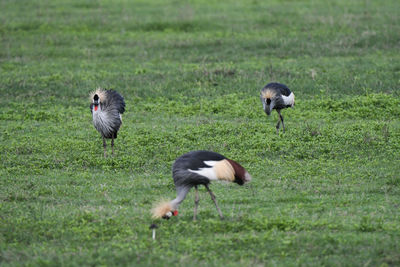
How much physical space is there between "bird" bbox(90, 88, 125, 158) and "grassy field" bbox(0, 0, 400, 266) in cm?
47

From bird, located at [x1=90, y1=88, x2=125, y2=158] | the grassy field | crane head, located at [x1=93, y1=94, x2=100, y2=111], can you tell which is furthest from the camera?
bird, located at [x1=90, y1=88, x2=125, y2=158]

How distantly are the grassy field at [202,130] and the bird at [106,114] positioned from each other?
1.55ft

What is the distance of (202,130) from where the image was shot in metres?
13.3

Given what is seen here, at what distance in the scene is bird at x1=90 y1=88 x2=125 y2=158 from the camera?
40.2 feet

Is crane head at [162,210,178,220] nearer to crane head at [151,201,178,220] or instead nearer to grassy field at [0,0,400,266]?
crane head at [151,201,178,220]

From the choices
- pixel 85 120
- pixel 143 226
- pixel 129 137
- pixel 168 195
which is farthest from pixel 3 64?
pixel 143 226

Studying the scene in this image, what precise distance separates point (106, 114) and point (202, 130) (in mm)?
2193

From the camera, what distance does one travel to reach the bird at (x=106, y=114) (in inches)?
482

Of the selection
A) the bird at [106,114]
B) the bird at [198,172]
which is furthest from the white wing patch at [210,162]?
the bird at [106,114]

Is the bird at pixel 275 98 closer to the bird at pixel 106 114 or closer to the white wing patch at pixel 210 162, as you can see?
the bird at pixel 106 114

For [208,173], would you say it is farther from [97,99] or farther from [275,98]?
[275,98]

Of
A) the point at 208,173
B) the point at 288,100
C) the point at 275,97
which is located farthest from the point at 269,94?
the point at 208,173

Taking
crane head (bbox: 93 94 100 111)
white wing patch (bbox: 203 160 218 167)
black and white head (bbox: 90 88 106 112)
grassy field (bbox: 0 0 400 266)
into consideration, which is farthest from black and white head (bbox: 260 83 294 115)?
white wing patch (bbox: 203 160 218 167)

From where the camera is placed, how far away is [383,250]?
723 cm
